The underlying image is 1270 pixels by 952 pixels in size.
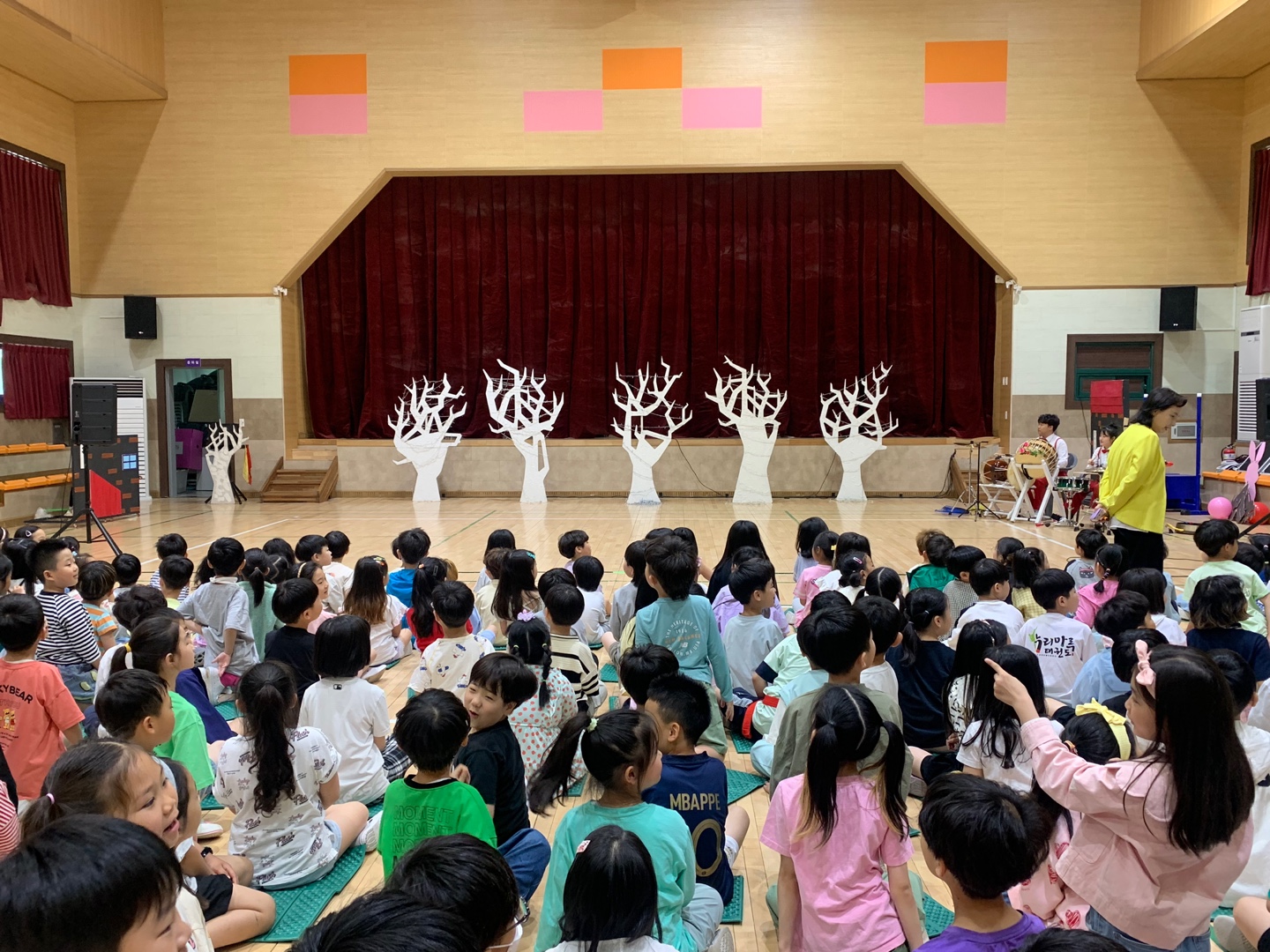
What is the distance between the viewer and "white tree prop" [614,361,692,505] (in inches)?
515

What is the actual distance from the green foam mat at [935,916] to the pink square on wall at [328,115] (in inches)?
510

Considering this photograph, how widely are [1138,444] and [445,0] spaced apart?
1149 cm

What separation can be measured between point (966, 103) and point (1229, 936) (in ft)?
41.1

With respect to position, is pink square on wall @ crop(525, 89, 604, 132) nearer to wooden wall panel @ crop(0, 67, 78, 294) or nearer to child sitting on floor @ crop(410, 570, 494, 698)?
wooden wall panel @ crop(0, 67, 78, 294)

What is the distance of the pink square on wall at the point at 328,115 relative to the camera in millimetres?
13352

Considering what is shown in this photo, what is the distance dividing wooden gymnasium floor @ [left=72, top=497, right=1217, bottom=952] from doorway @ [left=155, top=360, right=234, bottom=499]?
65 centimetres

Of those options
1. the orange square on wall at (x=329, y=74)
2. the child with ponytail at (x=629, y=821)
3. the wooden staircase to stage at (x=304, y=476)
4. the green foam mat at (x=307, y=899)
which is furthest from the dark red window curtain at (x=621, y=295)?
the child with ponytail at (x=629, y=821)

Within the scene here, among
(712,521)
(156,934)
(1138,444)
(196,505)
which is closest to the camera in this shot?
(156,934)

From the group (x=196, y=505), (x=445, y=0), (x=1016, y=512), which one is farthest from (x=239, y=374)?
(x=1016, y=512)

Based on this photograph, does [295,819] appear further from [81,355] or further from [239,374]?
[81,355]

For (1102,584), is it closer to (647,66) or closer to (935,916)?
(935,916)

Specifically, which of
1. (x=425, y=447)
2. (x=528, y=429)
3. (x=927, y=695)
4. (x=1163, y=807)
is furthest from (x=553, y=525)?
(x=1163, y=807)

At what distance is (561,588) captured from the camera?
3371mm

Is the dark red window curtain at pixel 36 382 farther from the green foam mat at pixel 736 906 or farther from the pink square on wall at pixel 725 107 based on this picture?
the green foam mat at pixel 736 906
